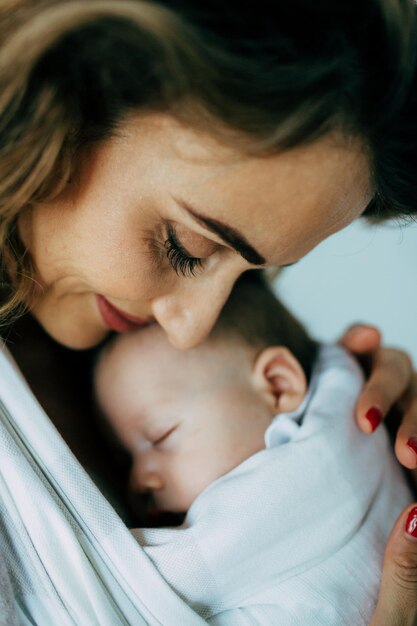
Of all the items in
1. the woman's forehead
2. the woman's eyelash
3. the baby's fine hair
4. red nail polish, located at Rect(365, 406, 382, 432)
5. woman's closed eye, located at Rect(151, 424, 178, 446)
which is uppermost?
the woman's forehead

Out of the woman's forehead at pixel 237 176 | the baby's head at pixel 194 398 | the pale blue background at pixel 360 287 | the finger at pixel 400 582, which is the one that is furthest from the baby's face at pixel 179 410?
the pale blue background at pixel 360 287

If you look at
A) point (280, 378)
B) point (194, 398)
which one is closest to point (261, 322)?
point (280, 378)

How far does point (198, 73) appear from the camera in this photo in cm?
68

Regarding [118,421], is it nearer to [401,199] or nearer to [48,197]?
[48,197]

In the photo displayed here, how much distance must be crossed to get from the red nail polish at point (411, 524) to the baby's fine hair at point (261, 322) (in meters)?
0.39

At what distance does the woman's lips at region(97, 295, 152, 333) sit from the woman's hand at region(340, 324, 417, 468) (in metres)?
0.39

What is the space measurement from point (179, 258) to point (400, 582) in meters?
0.54

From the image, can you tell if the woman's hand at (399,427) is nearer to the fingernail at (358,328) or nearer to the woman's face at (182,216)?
the fingernail at (358,328)

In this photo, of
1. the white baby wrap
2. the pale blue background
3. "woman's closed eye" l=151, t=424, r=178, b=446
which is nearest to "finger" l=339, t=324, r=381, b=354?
the white baby wrap

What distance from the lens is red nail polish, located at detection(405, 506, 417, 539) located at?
3.05 ft

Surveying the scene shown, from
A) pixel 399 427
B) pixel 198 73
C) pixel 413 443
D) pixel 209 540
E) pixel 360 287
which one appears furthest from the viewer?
pixel 360 287

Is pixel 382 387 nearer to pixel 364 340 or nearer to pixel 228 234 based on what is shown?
pixel 364 340

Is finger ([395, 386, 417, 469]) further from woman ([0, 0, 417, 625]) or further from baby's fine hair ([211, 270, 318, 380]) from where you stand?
baby's fine hair ([211, 270, 318, 380])

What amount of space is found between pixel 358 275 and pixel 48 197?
1.28m
